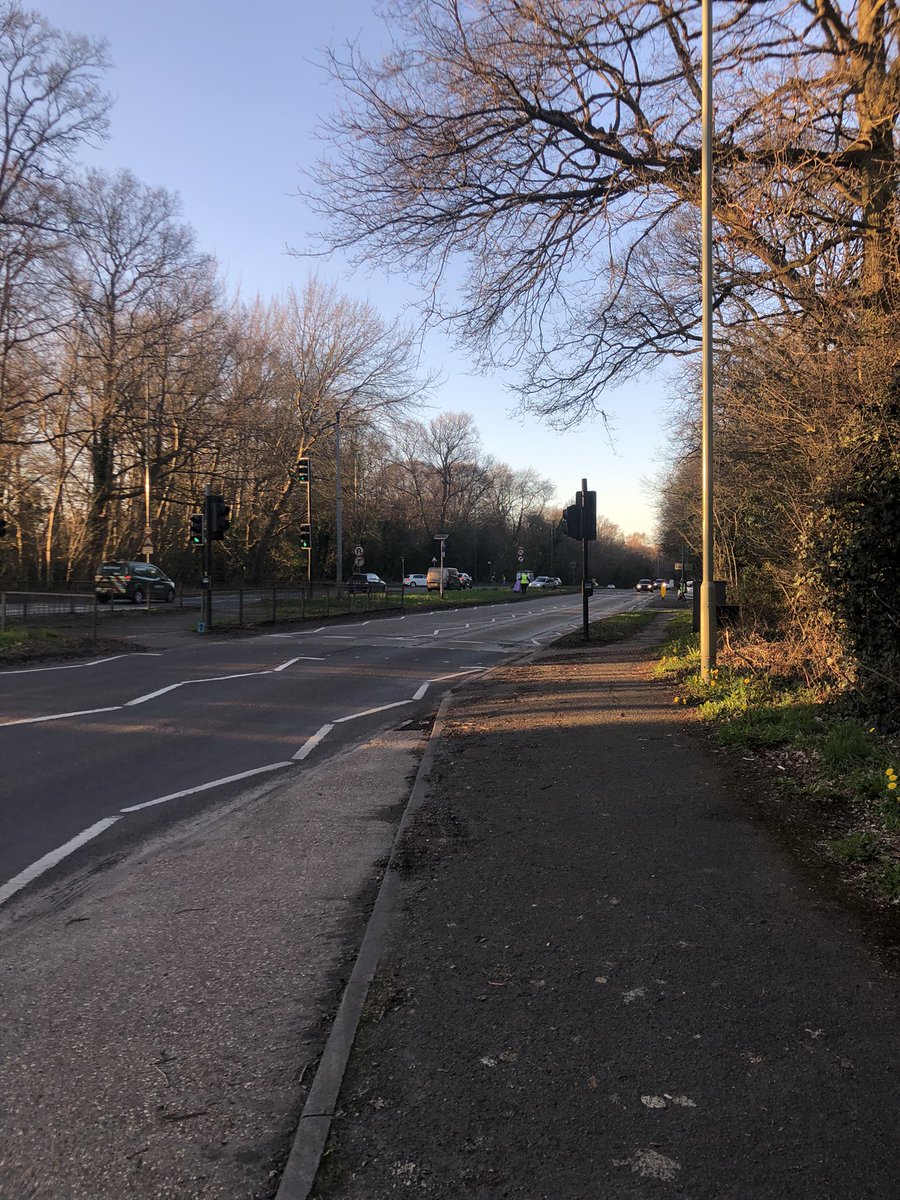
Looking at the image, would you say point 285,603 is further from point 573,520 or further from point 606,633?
point 573,520

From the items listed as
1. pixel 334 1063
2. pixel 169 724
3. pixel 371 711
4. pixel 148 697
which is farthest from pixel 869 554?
pixel 148 697

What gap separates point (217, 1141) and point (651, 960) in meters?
2.01

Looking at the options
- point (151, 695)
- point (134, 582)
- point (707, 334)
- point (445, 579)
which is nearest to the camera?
point (707, 334)

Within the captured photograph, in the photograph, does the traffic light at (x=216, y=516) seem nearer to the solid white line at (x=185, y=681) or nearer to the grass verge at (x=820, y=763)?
the solid white line at (x=185, y=681)

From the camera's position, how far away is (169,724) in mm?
10148

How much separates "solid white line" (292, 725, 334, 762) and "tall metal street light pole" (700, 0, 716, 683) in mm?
5116

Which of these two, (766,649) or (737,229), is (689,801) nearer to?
(766,649)

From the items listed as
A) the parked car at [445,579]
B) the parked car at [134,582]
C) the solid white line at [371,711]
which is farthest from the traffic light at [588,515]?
the parked car at [445,579]

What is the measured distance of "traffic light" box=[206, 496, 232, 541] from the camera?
23.3 m

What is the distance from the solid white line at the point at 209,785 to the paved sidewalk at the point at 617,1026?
2.41 m

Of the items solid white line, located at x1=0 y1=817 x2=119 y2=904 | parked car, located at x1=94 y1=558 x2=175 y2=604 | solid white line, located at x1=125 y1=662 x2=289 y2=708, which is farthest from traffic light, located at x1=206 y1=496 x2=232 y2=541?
solid white line, located at x1=0 y1=817 x2=119 y2=904

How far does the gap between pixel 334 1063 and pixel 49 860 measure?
3302 millimetres

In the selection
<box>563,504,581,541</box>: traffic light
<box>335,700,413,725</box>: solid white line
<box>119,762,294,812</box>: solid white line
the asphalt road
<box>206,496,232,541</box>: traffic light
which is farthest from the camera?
<box>206,496,232,541</box>: traffic light

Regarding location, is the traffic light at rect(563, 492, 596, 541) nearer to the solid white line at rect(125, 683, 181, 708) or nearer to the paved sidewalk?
the solid white line at rect(125, 683, 181, 708)
